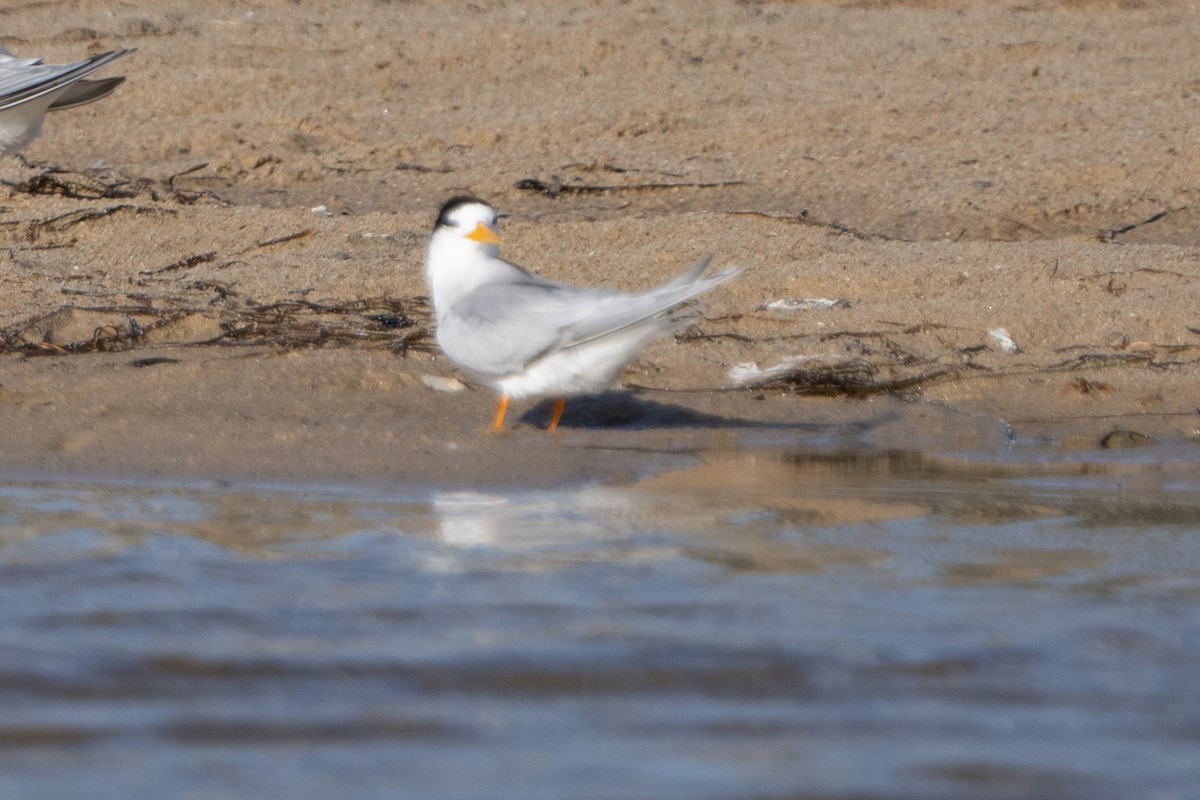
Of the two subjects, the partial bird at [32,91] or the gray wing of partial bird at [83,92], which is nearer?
the partial bird at [32,91]

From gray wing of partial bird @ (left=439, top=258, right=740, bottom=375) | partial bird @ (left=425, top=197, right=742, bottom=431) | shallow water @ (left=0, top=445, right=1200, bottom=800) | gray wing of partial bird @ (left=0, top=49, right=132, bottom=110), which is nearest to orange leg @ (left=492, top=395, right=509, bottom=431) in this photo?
partial bird @ (left=425, top=197, right=742, bottom=431)

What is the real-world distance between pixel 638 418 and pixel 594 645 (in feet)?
7.37

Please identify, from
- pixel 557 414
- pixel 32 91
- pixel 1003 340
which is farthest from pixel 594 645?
pixel 32 91

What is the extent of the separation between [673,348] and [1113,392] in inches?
52.0

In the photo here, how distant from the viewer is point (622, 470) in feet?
13.7

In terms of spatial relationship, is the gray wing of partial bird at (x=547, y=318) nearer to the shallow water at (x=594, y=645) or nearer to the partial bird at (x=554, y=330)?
the partial bird at (x=554, y=330)

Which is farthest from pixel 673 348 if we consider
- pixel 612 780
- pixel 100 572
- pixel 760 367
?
pixel 612 780

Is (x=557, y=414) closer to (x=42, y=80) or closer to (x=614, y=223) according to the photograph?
(x=614, y=223)

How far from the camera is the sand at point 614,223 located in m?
4.69

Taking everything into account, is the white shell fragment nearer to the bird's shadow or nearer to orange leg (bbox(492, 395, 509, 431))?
the bird's shadow

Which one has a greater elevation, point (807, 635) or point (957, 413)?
point (807, 635)

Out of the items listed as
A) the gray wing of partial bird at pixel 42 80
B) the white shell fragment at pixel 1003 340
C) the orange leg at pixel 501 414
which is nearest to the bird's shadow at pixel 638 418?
the orange leg at pixel 501 414

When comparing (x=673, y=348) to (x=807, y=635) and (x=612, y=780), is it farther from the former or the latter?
(x=612, y=780)

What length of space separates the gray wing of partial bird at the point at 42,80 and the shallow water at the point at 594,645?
3952 mm
